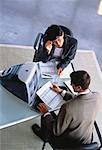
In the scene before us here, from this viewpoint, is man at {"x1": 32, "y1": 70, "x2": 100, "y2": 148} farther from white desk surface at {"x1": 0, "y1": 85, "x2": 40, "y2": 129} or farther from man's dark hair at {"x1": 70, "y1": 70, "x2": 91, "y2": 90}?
white desk surface at {"x1": 0, "y1": 85, "x2": 40, "y2": 129}

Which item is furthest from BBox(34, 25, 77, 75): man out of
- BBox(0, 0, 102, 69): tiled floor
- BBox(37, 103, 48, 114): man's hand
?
BBox(0, 0, 102, 69): tiled floor

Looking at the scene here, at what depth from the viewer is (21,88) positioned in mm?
2348

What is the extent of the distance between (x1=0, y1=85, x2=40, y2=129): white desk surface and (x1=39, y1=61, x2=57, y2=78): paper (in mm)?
351

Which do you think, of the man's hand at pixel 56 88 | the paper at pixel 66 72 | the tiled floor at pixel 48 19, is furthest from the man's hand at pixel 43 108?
the tiled floor at pixel 48 19

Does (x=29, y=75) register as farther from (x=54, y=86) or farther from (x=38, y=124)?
(x=38, y=124)

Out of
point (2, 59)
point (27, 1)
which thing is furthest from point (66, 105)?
point (27, 1)

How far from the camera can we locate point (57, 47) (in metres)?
2.89

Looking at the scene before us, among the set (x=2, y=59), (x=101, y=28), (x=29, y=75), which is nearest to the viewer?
(x=29, y=75)

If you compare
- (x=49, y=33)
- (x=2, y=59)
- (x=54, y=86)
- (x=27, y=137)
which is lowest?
(x=27, y=137)

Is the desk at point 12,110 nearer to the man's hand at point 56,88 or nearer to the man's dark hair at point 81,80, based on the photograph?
the man's hand at point 56,88

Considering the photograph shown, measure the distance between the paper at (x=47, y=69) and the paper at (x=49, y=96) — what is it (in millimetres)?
135

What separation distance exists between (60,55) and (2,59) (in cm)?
102

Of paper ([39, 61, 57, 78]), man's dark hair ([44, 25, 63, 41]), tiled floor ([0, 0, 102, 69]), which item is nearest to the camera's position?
paper ([39, 61, 57, 78])

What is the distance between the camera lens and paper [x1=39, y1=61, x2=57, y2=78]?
2641mm
